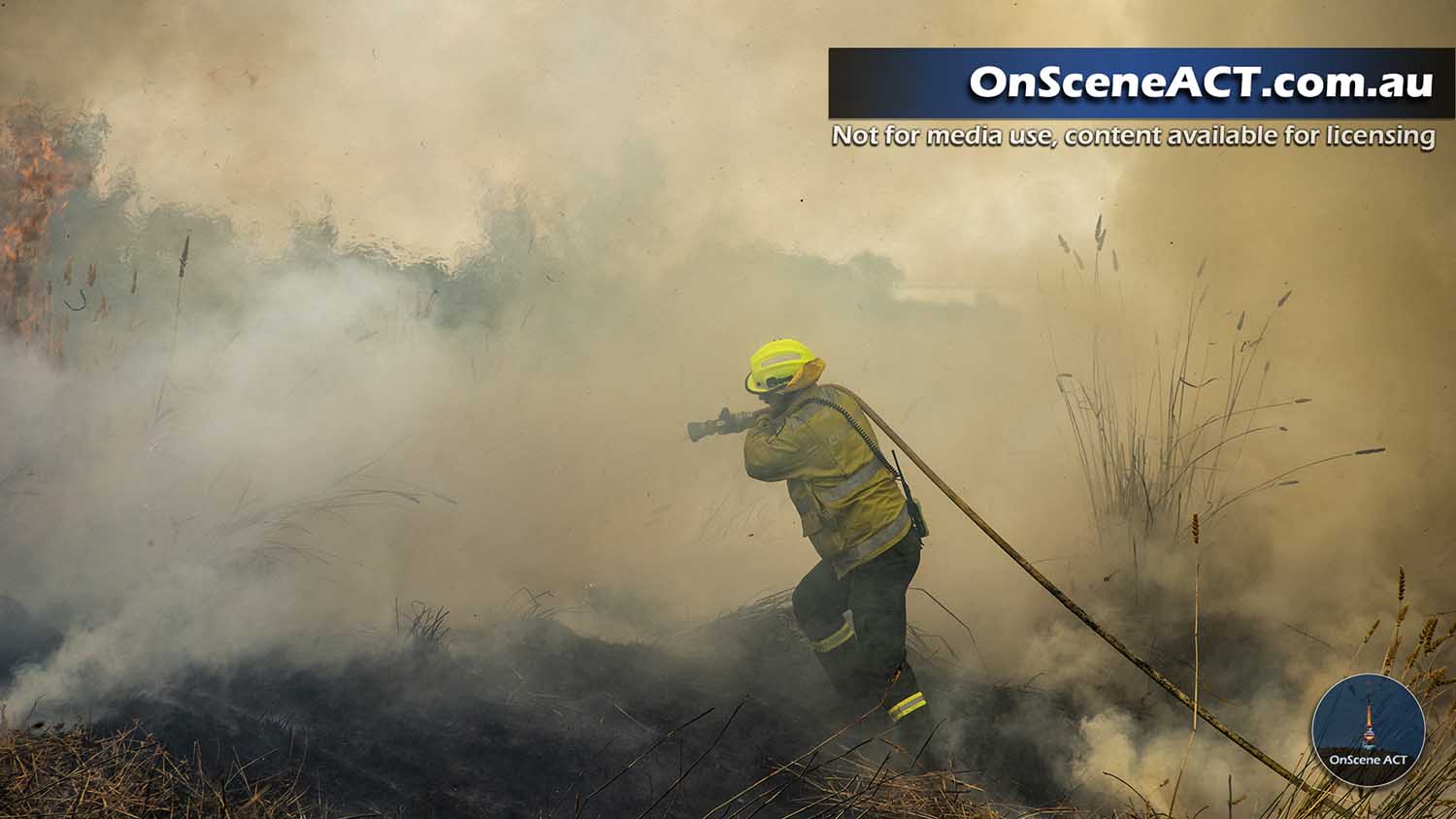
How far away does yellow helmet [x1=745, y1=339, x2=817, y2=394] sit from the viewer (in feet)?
17.1

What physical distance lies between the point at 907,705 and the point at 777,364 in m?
1.58

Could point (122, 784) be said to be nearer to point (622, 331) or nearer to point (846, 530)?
point (622, 331)

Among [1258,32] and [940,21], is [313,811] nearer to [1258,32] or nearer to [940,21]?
[940,21]

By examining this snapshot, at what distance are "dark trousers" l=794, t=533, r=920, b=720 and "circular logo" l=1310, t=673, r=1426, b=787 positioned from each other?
1.78 m

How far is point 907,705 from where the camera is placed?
16.4 feet

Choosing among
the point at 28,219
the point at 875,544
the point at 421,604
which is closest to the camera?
the point at 875,544

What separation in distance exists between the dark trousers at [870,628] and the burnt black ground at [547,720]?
131 mm

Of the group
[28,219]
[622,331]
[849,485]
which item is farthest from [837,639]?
[28,219]

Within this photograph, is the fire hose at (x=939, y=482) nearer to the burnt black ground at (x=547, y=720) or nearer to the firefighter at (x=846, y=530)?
the firefighter at (x=846, y=530)

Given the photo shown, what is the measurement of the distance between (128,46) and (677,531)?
3.43 meters

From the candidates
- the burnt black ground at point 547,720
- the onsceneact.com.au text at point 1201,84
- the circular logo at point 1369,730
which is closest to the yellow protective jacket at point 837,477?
the burnt black ground at point 547,720

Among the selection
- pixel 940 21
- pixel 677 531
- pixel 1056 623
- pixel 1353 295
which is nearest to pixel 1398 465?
pixel 1353 295

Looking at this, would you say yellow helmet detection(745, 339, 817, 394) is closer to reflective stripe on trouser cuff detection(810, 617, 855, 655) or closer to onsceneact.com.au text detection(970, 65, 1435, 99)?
reflective stripe on trouser cuff detection(810, 617, 855, 655)

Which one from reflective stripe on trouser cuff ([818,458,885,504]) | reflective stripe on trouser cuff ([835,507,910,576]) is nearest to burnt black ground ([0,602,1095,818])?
reflective stripe on trouser cuff ([835,507,910,576])
